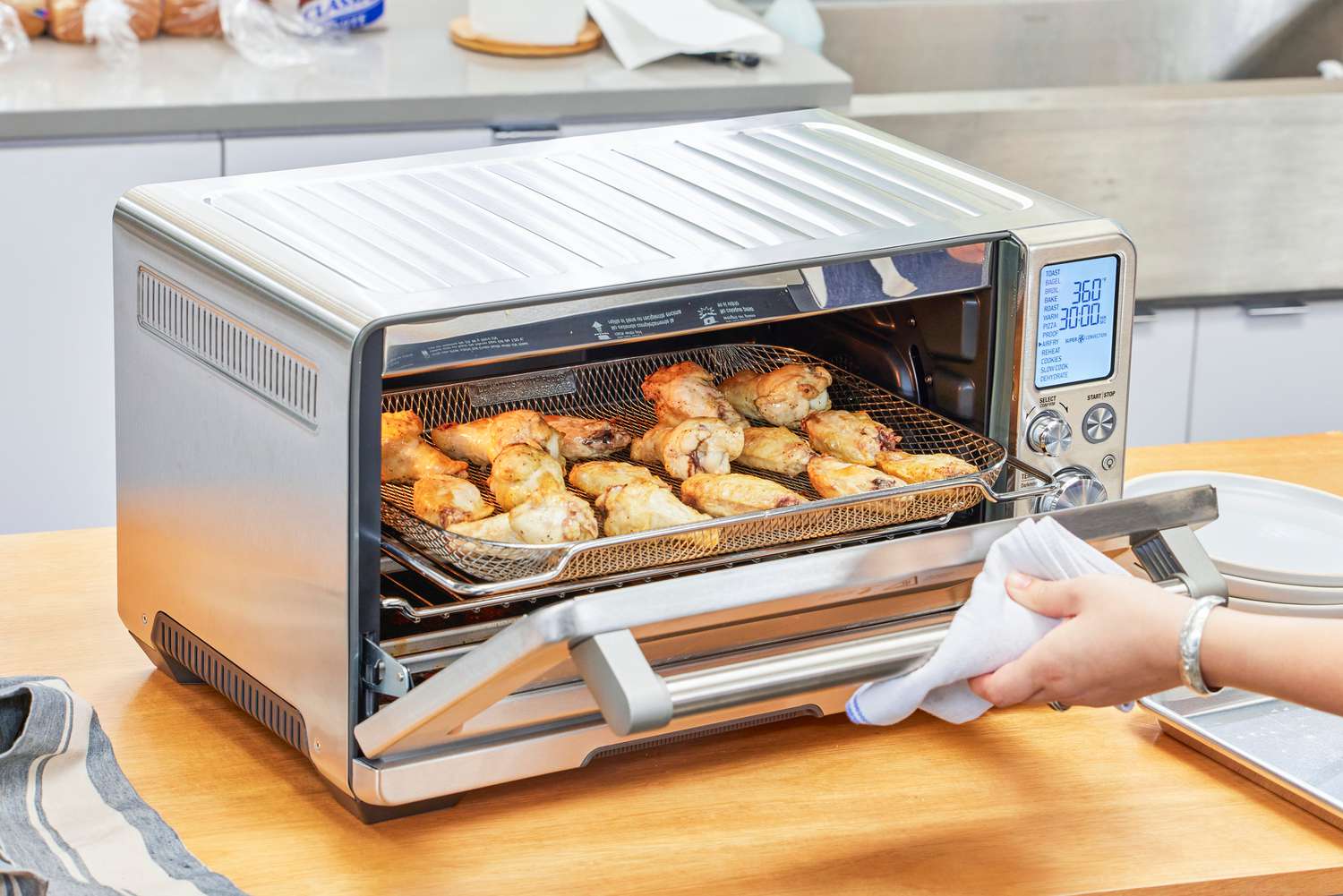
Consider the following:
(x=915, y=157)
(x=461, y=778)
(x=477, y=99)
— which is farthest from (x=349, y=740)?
(x=477, y=99)

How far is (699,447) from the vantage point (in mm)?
1236

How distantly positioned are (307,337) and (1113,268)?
0.59m

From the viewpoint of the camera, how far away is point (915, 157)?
4.46 ft

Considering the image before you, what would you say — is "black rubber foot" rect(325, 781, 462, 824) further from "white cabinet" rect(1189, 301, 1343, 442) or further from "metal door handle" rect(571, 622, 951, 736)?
"white cabinet" rect(1189, 301, 1343, 442)

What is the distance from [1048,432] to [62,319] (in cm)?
168

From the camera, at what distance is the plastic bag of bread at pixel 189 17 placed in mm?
2668

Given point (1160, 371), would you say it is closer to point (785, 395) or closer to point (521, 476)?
point (785, 395)

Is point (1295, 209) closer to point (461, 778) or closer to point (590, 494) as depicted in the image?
point (590, 494)

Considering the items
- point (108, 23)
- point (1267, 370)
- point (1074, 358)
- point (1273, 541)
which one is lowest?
point (1267, 370)

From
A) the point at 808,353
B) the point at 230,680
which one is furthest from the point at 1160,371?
the point at 230,680

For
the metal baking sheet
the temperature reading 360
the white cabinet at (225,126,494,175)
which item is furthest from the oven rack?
the white cabinet at (225,126,494,175)

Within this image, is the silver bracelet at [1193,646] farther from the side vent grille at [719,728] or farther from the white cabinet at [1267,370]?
the white cabinet at [1267,370]

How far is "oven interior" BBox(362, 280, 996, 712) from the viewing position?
1.04 meters

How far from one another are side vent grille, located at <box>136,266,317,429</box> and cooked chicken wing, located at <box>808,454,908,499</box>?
0.39 metres
